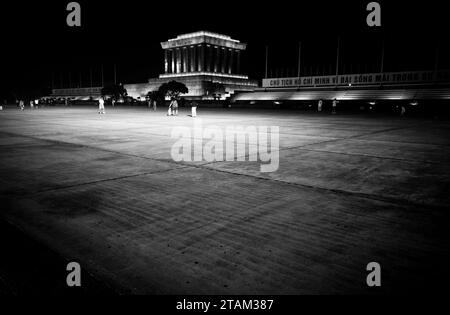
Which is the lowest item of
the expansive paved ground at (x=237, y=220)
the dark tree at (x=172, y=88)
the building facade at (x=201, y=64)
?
the expansive paved ground at (x=237, y=220)

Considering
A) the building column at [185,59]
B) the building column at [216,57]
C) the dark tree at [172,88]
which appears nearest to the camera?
the dark tree at [172,88]

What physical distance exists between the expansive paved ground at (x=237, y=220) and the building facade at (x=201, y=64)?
308 ft

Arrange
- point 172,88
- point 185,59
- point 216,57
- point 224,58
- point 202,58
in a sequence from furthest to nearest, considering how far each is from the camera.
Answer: point 224,58
point 185,59
point 216,57
point 202,58
point 172,88

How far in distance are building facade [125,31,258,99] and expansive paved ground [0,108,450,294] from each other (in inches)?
3698

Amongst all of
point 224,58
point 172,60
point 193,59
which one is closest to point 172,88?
point 193,59

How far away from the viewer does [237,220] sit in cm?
517

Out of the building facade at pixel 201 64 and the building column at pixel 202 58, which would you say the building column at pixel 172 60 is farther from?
the building column at pixel 202 58

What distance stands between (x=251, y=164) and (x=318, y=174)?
1830 mm

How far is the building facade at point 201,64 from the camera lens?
10619 cm

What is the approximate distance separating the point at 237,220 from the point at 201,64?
11416 cm

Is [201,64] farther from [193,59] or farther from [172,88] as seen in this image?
[172,88]

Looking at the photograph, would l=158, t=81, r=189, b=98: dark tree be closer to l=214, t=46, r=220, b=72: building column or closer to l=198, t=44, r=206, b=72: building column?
l=198, t=44, r=206, b=72: building column

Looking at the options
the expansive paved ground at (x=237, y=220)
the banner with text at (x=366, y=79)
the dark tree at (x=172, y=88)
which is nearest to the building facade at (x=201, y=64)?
the dark tree at (x=172, y=88)
